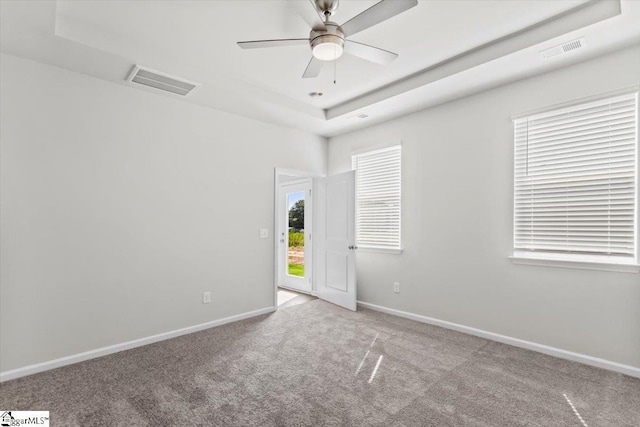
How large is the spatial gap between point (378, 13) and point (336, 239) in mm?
3297

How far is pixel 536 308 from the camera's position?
3.12 metres

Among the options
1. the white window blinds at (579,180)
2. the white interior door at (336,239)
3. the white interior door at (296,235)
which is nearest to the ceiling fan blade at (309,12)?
the white window blinds at (579,180)

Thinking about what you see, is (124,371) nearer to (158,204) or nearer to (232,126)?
(158,204)

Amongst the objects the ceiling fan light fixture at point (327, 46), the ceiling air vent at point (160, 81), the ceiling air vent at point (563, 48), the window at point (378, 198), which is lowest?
the window at point (378, 198)

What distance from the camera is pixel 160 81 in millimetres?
3133

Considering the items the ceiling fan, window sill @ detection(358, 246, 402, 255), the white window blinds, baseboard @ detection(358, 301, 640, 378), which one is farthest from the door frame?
the white window blinds

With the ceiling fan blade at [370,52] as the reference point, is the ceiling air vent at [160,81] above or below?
above

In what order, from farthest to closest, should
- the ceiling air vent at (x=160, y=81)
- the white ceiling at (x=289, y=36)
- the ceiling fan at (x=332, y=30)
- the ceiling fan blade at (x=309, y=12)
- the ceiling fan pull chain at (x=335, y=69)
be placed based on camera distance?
the ceiling fan pull chain at (x=335, y=69), the ceiling air vent at (x=160, y=81), the white ceiling at (x=289, y=36), the ceiling fan blade at (x=309, y=12), the ceiling fan at (x=332, y=30)

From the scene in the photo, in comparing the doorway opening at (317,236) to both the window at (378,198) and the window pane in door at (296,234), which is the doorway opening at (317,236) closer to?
the window pane in door at (296,234)

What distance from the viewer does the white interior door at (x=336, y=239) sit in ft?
15.0

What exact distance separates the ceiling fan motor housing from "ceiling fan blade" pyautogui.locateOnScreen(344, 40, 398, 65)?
70mm

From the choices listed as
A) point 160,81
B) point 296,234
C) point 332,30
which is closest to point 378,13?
point 332,30

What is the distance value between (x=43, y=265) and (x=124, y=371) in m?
1.14

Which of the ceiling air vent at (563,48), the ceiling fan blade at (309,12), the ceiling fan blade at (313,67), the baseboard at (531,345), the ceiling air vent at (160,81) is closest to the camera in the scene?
the ceiling fan blade at (309,12)
